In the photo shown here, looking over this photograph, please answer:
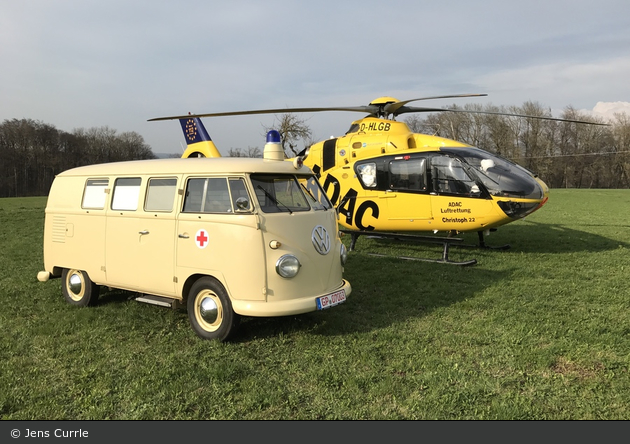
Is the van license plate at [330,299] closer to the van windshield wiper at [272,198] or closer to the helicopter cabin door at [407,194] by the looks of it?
the van windshield wiper at [272,198]

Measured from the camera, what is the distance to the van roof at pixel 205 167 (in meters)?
5.64

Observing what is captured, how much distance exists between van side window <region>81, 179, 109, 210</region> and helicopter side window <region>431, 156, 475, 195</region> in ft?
23.5

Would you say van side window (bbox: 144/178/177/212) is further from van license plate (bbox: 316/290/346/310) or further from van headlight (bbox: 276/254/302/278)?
van license plate (bbox: 316/290/346/310)

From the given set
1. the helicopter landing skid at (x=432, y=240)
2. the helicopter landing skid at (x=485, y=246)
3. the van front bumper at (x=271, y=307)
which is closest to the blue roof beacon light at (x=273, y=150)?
the van front bumper at (x=271, y=307)

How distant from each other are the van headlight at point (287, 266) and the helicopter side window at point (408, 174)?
243 inches

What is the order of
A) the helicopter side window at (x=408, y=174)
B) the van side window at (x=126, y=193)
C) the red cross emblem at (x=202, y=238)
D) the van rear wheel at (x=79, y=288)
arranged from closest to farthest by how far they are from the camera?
the red cross emblem at (x=202, y=238) < the van side window at (x=126, y=193) < the van rear wheel at (x=79, y=288) < the helicopter side window at (x=408, y=174)

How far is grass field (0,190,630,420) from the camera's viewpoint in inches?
163

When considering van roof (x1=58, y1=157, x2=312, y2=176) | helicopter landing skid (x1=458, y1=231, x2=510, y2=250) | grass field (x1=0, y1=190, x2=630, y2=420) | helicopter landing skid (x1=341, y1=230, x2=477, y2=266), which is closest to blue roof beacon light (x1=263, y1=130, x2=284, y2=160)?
van roof (x1=58, y1=157, x2=312, y2=176)

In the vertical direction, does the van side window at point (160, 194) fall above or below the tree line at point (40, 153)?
below

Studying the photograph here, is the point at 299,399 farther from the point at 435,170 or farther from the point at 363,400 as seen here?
the point at 435,170

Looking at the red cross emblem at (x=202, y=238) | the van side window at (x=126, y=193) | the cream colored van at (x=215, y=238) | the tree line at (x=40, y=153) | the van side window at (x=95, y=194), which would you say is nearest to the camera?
the cream colored van at (x=215, y=238)

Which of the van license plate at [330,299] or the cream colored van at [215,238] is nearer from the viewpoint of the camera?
the cream colored van at [215,238]

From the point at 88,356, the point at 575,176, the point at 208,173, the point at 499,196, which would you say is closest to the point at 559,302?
the point at 499,196

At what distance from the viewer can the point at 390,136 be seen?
11.5 meters
